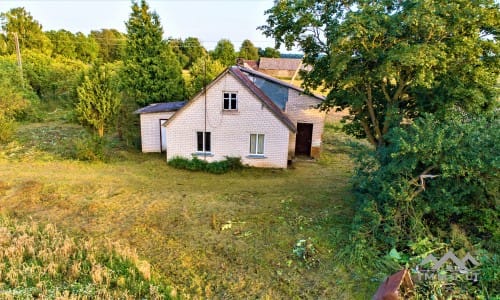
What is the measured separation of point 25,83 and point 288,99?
29.3 meters

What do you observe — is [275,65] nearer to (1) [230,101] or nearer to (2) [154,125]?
(2) [154,125]

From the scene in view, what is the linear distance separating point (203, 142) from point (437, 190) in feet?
39.2

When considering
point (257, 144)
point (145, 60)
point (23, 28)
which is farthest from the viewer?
point (23, 28)

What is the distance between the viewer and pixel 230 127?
17.2 metres

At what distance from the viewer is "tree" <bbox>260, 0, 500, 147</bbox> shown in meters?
9.20

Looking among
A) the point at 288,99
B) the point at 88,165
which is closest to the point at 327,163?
the point at 288,99

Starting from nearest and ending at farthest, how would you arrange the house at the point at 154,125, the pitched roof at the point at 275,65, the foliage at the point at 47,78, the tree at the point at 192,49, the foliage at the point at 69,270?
1. the foliage at the point at 69,270
2. the house at the point at 154,125
3. the foliage at the point at 47,78
4. the tree at the point at 192,49
5. the pitched roof at the point at 275,65

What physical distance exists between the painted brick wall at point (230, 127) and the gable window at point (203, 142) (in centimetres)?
22

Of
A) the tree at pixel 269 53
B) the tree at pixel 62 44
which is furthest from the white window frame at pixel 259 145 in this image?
the tree at pixel 269 53

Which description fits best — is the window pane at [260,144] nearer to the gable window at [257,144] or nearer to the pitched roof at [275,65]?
the gable window at [257,144]

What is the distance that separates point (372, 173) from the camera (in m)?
10.4

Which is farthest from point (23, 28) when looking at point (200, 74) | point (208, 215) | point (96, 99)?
point (208, 215)

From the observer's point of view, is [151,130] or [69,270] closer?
[69,270]

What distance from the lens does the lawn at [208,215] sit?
320 inches
